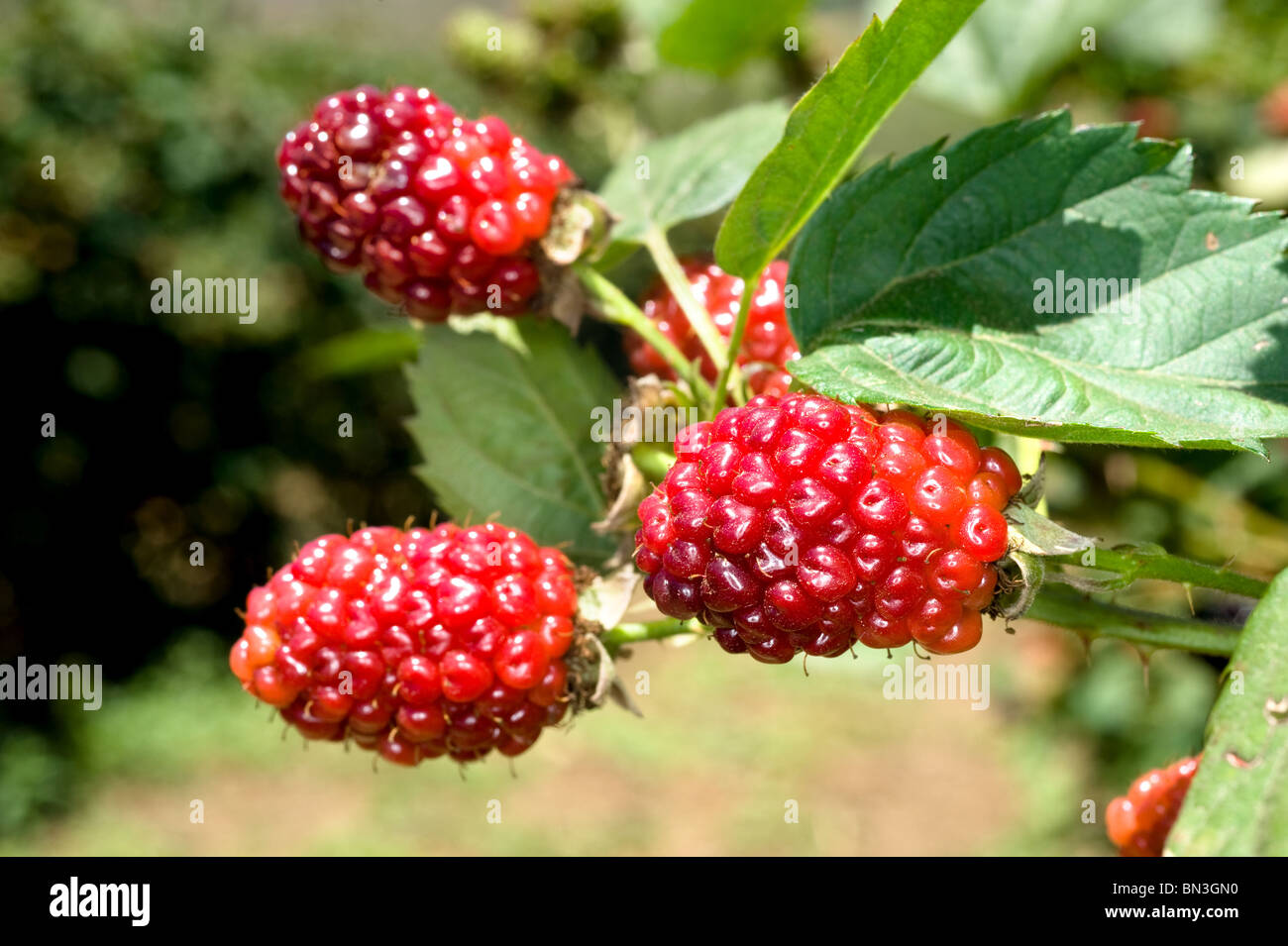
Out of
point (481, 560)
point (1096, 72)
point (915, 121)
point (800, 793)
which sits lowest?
point (800, 793)

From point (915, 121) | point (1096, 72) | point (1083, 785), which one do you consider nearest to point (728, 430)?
point (915, 121)

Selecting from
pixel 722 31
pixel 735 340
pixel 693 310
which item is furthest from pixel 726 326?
pixel 722 31

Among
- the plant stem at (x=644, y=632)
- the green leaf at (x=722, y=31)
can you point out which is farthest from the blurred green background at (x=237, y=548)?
the plant stem at (x=644, y=632)

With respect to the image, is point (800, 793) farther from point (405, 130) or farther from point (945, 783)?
point (405, 130)

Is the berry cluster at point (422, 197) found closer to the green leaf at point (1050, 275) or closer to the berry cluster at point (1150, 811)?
the green leaf at point (1050, 275)

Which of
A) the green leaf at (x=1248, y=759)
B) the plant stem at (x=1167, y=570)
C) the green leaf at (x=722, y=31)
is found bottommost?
the green leaf at (x=1248, y=759)
